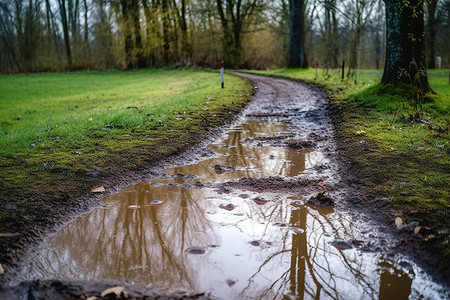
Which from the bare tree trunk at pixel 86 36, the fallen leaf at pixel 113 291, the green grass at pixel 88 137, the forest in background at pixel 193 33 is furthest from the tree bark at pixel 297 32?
the bare tree trunk at pixel 86 36

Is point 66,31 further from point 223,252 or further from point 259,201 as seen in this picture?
point 223,252

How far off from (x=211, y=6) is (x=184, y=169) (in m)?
27.3

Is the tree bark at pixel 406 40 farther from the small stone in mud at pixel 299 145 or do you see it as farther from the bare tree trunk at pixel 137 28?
the bare tree trunk at pixel 137 28

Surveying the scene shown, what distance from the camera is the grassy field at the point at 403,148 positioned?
3.80 metres

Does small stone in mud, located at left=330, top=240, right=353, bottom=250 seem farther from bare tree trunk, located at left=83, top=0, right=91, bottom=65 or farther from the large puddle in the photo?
bare tree trunk, located at left=83, top=0, right=91, bottom=65

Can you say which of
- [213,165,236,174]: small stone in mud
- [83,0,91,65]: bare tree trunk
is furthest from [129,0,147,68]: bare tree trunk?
[213,165,236,174]: small stone in mud

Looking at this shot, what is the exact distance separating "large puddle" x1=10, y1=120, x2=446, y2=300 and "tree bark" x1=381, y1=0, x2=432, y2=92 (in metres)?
5.80

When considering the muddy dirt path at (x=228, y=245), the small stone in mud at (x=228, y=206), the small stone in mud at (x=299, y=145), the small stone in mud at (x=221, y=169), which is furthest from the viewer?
the small stone in mud at (x=299, y=145)

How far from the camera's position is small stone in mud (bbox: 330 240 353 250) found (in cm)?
325

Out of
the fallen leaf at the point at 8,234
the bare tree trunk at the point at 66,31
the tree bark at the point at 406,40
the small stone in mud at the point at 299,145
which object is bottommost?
the fallen leaf at the point at 8,234

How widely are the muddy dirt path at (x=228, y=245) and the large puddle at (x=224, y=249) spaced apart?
0.03ft

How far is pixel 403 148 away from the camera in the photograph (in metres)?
5.56

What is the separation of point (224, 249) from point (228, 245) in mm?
74

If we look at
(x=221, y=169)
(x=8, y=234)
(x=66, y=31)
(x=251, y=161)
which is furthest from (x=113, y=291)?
(x=66, y=31)
